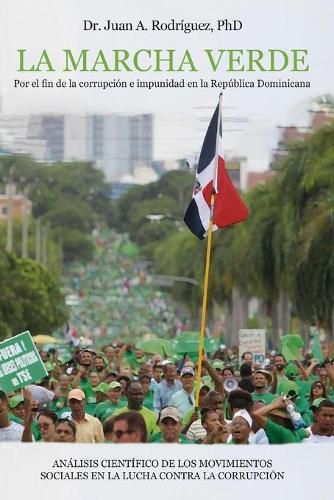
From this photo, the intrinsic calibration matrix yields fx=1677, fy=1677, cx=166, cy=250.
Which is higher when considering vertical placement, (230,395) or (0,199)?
(0,199)

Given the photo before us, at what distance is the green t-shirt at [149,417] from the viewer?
905 centimetres

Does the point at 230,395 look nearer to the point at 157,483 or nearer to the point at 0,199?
the point at 157,483

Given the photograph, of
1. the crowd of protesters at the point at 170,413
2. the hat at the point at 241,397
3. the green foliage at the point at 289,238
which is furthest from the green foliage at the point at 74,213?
the hat at the point at 241,397

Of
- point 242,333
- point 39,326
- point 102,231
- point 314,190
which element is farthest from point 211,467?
point 102,231

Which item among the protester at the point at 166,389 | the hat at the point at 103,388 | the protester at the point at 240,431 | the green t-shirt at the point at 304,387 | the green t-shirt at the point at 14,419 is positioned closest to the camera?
the protester at the point at 240,431

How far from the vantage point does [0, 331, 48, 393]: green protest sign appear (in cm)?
941

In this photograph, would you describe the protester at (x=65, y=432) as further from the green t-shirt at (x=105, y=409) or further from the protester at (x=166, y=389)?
the protester at (x=166, y=389)

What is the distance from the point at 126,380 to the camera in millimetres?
10805

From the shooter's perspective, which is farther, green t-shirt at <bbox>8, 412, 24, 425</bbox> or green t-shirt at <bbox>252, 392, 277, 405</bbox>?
green t-shirt at <bbox>252, 392, 277, 405</bbox>

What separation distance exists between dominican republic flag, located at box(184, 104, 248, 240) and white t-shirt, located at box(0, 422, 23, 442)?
163cm

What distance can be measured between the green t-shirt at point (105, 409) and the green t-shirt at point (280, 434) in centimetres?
92

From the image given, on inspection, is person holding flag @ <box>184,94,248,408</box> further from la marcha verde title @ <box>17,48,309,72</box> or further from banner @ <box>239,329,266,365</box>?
banner @ <box>239,329,266,365</box>

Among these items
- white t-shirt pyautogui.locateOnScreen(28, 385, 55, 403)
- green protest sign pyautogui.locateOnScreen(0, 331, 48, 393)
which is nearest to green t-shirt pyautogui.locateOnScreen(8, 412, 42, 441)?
green protest sign pyautogui.locateOnScreen(0, 331, 48, 393)

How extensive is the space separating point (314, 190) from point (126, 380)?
20601 millimetres
